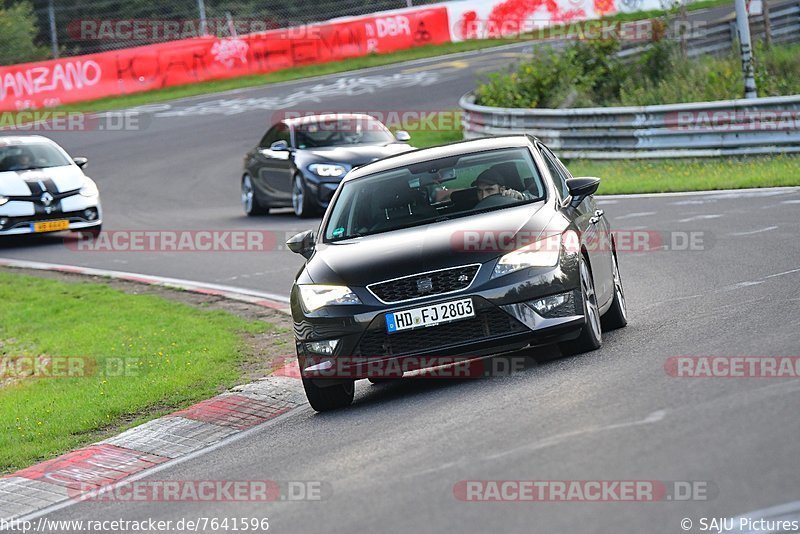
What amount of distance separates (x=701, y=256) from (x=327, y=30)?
3006 centimetres

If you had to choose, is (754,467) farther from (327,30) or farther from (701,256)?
(327,30)

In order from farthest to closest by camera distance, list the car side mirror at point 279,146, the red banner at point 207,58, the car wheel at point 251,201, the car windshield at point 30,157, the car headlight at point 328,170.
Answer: the red banner at point 207,58 → the car wheel at point 251,201 → the car side mirror at point 279,146 → the car windshield at point 30,157 → the car headlight at point 328,170

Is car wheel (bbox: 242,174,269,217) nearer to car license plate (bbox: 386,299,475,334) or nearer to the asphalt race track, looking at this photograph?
the asphalt race track

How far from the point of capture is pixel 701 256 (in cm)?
1330

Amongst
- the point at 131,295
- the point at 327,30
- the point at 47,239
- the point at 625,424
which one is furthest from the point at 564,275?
the point at 327,30

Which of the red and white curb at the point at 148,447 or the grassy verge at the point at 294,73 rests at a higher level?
the grassy verge at the point at 294,73

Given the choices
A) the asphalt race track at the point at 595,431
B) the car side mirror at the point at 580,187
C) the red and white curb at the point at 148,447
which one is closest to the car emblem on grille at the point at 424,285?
the asphalt race track at the point at 595,431

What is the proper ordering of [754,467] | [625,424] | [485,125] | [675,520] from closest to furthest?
1. [675,520]
2. [754,467]
3. [625,424]
4. [485,125]

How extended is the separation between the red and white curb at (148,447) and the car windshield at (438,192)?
125 centimetres

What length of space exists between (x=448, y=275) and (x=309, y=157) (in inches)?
494

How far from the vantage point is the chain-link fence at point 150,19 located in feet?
132

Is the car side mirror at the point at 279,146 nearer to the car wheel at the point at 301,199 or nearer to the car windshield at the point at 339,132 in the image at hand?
the car windshield at the point at 339,132

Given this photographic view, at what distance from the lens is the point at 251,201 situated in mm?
22156

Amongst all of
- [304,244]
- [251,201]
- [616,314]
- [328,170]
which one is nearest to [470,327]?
[304,244]
